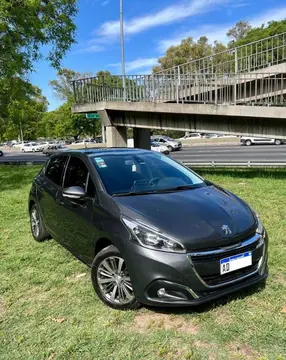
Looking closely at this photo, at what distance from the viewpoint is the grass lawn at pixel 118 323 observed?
2586mm

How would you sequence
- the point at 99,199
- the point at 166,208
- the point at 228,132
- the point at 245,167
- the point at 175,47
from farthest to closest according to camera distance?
the point at 175,47, the point at 245,167, the point at 228,132, the point at 99,199, the point at 166,208

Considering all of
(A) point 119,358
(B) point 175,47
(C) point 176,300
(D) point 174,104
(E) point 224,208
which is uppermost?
(B) point 175,47

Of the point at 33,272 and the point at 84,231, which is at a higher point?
the point at 84,231

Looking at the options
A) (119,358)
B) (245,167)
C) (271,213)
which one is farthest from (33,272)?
(245,167)

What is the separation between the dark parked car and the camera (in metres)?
2.75

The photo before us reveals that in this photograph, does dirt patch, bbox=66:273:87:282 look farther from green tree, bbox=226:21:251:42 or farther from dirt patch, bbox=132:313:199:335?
green tree, bbox=226:21:251:42

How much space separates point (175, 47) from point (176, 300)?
5754cm

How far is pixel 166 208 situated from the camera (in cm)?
313

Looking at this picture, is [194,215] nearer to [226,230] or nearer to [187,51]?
[226,230]

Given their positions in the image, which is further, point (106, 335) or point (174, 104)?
point (174, 104)

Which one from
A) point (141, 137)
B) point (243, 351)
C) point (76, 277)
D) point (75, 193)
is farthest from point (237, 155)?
point (243, 351)

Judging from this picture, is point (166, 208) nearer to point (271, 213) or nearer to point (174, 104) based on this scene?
point (271, 213)

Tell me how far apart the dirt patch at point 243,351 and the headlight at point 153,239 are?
818mm

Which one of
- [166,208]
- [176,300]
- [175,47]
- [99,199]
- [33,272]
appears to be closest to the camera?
[176,300]
